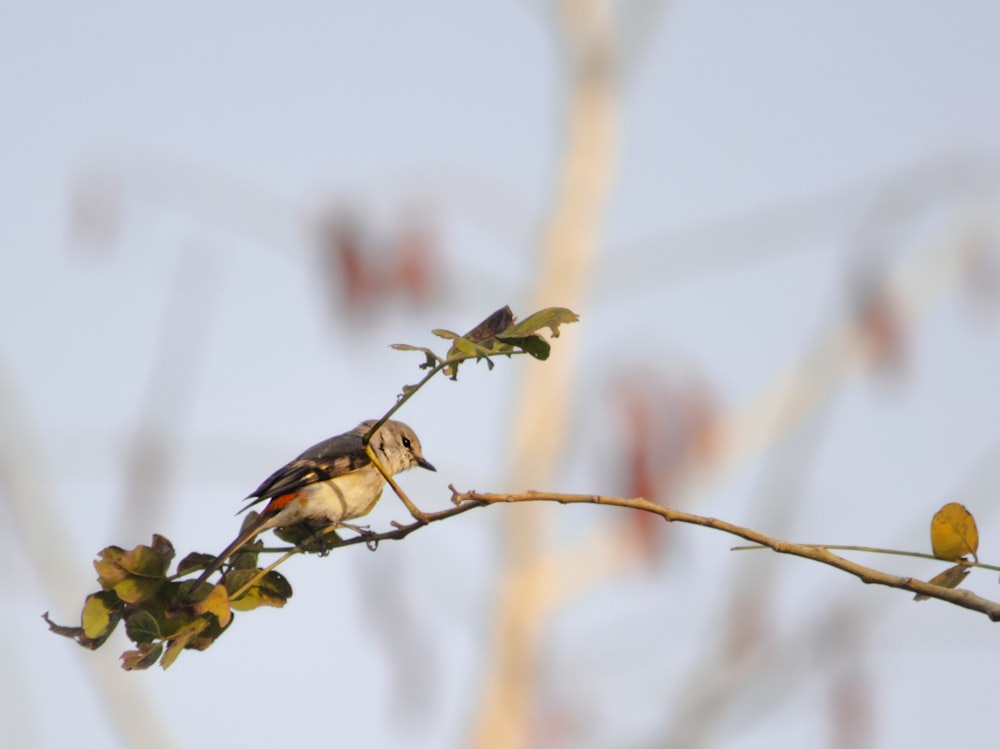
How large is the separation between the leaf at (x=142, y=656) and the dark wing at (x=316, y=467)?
1.53m

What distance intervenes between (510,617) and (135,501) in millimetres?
3881

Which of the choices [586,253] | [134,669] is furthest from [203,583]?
[586,253]

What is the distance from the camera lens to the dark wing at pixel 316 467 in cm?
383

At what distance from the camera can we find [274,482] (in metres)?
3.91

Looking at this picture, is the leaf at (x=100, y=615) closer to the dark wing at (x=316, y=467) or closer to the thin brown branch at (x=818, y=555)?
the thin brown branch at (x=818, y=555)

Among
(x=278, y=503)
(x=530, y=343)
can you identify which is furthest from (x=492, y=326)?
(x=278, y=503)

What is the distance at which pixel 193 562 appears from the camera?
7.34 feet

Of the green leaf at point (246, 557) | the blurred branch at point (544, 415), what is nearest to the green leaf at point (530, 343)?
the green leaf at point (246, 557)

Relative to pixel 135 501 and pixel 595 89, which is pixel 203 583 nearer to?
pixel 135 501

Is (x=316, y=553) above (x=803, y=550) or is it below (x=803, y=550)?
above

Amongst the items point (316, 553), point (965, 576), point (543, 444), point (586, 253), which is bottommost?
point (965, 576)

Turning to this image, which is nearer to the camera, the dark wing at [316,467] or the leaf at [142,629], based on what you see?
the leaf at [142,629]

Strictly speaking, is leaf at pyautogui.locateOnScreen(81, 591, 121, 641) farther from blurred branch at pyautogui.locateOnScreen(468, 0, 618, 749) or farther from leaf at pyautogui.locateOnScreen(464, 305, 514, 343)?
blurred branch at pyautogui.locateOnScreen(468, 0, 618, 749)

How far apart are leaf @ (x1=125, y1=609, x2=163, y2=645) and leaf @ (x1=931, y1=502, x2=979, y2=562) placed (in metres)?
1.27
